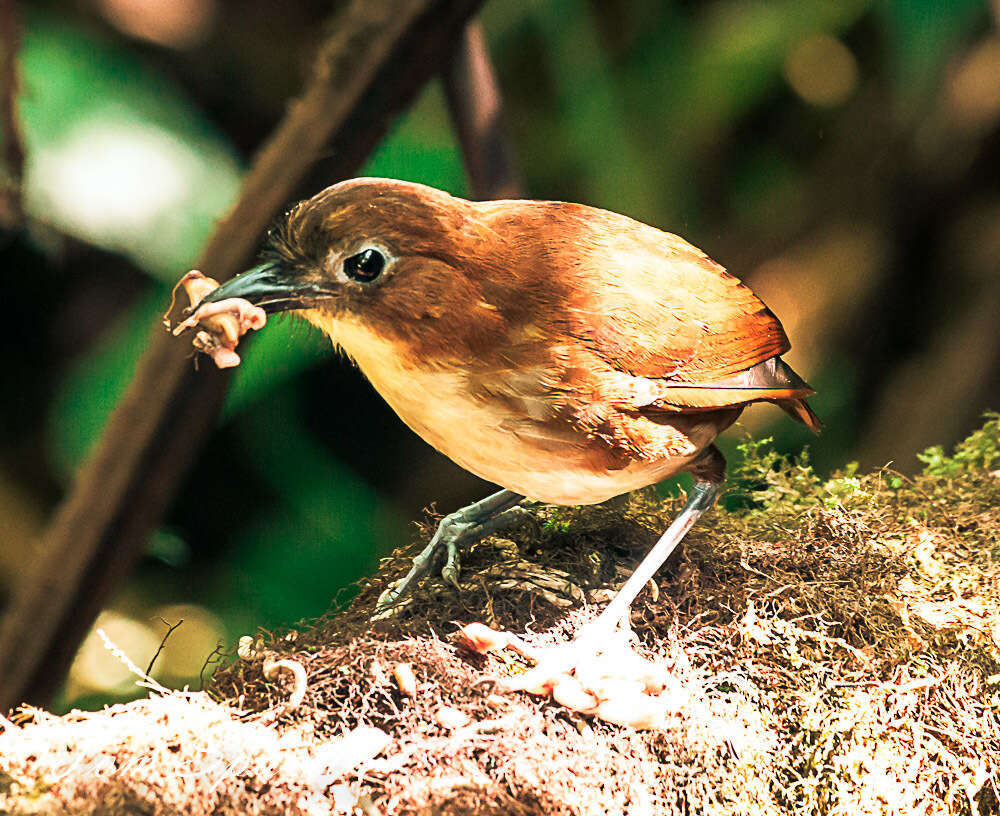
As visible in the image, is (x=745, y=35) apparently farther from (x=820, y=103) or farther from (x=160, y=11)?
(x=160, y=11)

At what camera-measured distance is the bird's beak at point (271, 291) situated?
205 centimetres

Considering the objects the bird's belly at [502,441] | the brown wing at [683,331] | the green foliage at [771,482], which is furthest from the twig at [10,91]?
the green foliage at [771,482]

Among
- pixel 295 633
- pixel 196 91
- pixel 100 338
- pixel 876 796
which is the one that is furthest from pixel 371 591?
pixel 196 91

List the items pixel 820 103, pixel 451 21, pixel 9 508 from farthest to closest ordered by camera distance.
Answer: pixel 820 103 < pixel 9 508 < pixel 451 21

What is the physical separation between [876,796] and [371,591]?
1.24 meters

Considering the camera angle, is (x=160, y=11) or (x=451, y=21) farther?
(x=160, y=11)

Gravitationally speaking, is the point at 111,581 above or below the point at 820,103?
below

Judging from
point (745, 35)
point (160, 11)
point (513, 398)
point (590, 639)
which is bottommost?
point (590, 639)

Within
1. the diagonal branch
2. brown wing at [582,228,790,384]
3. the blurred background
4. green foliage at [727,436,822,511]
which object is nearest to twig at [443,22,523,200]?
the diagonal branch

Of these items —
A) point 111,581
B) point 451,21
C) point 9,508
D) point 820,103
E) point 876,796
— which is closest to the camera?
point 876,796

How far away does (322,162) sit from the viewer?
3125 mm

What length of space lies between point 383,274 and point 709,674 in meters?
1.05

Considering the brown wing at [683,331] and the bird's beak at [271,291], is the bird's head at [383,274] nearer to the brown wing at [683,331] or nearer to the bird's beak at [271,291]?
the bird's beak at [271,291]

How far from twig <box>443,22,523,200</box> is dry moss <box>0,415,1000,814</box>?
1.22 m
